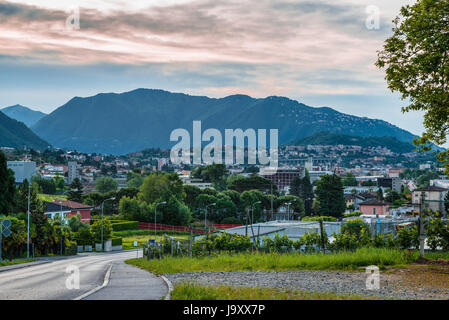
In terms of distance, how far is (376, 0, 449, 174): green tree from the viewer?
16562 millimetres

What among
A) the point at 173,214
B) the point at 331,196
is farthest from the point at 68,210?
the point at 331,196

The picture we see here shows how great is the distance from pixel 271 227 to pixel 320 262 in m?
35.0

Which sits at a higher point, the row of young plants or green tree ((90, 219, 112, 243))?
the row of young plants

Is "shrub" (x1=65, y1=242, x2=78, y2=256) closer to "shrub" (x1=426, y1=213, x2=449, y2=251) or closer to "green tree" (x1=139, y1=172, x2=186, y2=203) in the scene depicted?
"shrub" (x1=426, y1=213, x2=449, y2=251)

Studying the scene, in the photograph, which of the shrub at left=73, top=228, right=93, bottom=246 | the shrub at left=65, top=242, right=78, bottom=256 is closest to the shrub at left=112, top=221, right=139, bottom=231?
the shrub at left=73, top=228, right=93, bottom=246

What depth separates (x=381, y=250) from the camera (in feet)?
59.9

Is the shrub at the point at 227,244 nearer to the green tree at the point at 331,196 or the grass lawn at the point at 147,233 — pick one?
the grass lawn at the point at 147,233

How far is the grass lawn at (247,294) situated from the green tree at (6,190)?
199 ft

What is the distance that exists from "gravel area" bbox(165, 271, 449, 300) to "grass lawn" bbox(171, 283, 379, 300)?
0.80 metres

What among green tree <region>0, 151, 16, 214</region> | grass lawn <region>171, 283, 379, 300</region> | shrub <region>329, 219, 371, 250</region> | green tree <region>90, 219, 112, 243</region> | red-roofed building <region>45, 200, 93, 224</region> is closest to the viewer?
grass lawn <region>171, 283, 379, 300</region>

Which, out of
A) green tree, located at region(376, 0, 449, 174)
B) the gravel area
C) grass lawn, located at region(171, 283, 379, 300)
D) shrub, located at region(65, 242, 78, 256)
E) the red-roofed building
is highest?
green tree, located at region(376, 0, 449, 174)

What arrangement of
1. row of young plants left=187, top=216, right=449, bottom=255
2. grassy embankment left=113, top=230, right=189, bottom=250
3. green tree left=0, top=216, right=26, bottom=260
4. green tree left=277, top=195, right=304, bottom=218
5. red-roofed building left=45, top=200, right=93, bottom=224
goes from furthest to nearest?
green tree left=277, top=195, right=304, bottom=218 < red-roofed building left=45, top=200, right=93, bottom=224 < grassy embankment left=113, top=230, right=189, bottom=250 < green tree left=0, top=216, right=26, bottom=260 < row of young plants left=187, top=216, right=449, bottom=255

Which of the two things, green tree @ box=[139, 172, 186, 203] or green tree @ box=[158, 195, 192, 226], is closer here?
green tree @ box=[158, 195, 192, 226]

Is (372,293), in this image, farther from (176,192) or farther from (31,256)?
(176,192)
